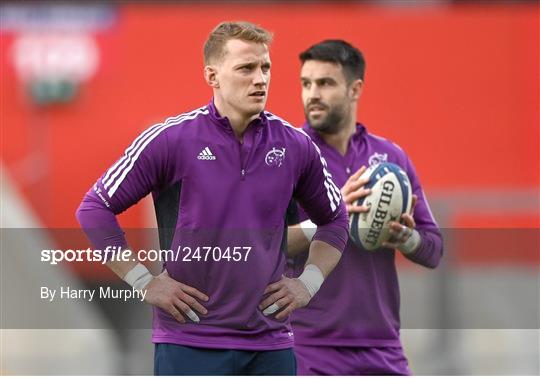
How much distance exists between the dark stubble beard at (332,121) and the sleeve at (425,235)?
1.08 ft

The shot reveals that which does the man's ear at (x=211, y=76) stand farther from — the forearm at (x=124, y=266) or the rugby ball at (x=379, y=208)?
the rugby ball at (x=379, y=208)

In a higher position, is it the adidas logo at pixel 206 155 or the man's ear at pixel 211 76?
the man's ear at pixel 211 76

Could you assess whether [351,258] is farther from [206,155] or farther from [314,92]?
[206,155]

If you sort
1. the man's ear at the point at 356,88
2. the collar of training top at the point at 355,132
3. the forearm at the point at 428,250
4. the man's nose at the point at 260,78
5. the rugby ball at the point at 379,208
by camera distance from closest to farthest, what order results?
1. the man's nose at the point at 260,78
2. the rugby ball at the point at 379,208
3. the forearm at the point at 428,250
4. the collar of training top at the point at 355,132
5. the man's ear at the point at 356,88

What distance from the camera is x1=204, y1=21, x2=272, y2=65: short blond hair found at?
423 cm

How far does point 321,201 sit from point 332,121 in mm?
827

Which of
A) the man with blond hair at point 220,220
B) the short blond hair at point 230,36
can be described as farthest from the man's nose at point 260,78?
the short blond hair at point 230,36

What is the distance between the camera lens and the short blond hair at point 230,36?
13.9ft

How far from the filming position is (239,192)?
414 centimetres

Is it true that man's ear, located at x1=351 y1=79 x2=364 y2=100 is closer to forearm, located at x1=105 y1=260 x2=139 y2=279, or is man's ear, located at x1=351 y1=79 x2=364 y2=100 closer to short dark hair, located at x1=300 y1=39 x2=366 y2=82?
short dark hair, located at x1=300 y1=39 x2=366 y2=82

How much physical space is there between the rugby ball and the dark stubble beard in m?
0.29

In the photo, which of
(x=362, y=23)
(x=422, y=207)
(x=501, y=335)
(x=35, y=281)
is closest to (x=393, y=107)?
(x=362, y=23)

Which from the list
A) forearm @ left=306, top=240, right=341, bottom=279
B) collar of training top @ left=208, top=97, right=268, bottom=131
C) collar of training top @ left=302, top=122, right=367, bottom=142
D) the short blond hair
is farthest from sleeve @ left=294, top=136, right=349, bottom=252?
collar of training top @ left=302, top=122, right=367, bottom=142

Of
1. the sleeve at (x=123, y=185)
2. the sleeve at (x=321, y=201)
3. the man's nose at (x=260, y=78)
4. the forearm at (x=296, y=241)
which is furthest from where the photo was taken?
the forearm at (x=296, y=241)
